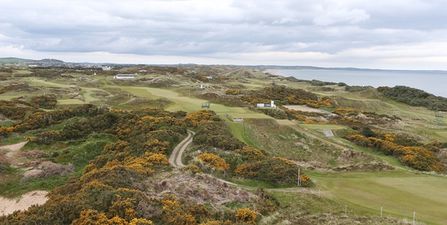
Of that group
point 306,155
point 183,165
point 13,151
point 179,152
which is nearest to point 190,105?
point 306,155

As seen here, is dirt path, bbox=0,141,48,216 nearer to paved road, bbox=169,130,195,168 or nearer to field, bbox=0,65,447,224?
field, bbox=0,65,447,224

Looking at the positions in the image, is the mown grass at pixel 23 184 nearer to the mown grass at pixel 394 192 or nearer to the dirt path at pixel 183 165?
Result: the dirt path at pixel 183 165

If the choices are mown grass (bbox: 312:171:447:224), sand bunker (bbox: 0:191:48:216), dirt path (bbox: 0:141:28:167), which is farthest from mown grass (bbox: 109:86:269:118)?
sand bunker (bbox: 0:191:48:216)

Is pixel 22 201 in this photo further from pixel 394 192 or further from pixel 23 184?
pixel 394 192

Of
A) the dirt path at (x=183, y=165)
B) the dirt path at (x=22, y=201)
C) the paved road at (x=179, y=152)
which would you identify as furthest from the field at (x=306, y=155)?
the paved road at (x=179, y=152)

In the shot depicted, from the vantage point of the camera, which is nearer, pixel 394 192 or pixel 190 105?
pixel 394 192

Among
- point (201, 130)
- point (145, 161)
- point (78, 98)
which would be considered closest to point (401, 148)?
point (201, 130)

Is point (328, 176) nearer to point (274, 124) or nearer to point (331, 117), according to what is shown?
point (274, 124)
